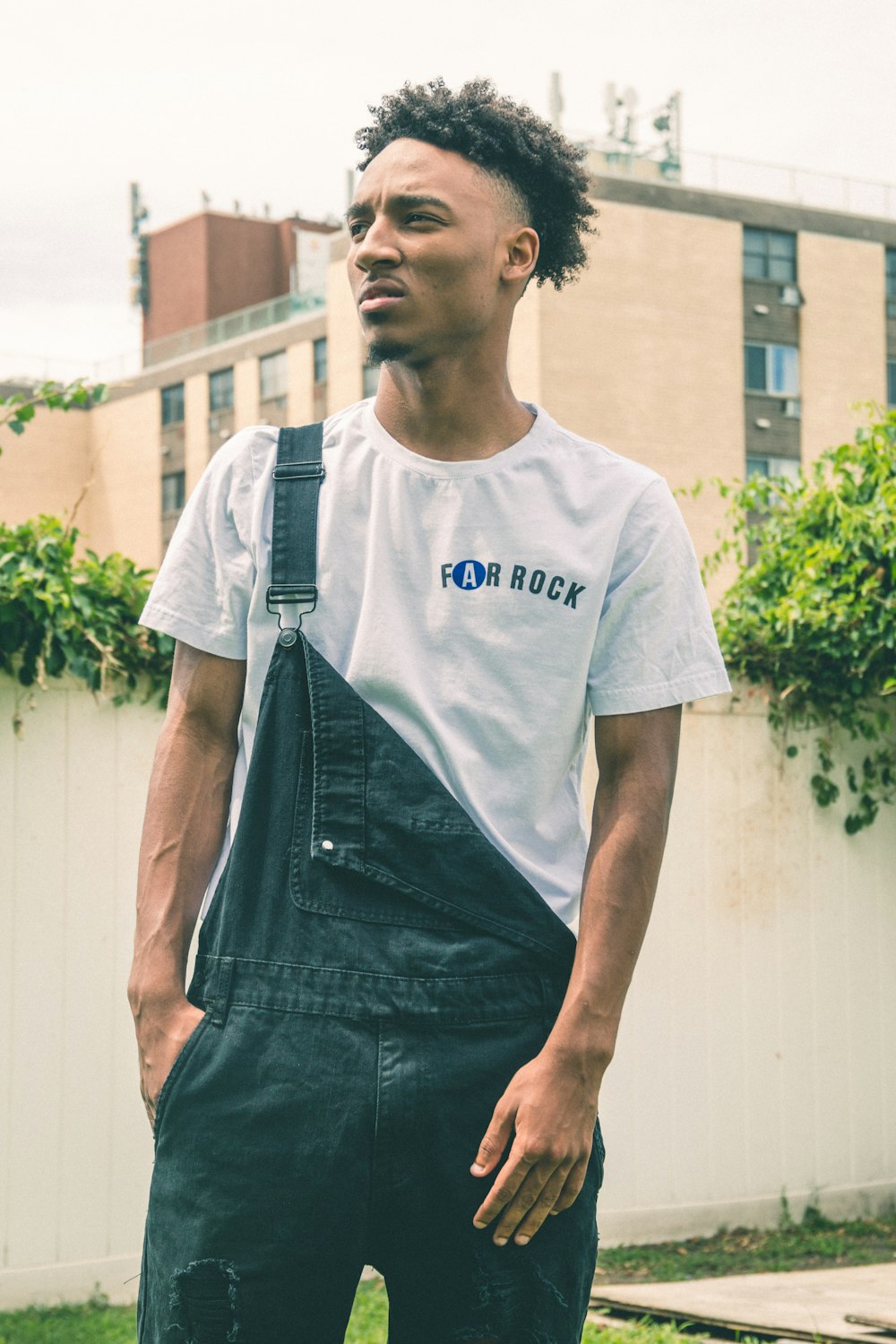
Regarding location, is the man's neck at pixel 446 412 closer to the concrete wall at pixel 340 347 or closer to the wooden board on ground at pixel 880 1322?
the wooden board on ground at pixel 880 1322

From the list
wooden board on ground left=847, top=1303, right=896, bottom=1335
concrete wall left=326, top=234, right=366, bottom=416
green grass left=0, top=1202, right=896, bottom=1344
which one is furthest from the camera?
concrete wall left=326, top=234, right=366, bottom=416

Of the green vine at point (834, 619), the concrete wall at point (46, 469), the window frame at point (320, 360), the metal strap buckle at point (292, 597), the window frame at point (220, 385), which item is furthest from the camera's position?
the concrete wall at point (46, 469)

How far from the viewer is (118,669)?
15.5ft

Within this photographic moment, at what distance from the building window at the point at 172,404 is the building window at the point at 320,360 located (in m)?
7.29

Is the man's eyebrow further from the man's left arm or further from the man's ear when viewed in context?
the man's left arm

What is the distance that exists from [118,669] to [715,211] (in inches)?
1306

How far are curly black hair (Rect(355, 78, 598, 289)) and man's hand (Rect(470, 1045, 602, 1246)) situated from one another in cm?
105

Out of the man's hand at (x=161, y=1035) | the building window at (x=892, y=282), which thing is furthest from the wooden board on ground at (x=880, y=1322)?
the building window at (x=892, y=282)

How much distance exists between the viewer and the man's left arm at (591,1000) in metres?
1.70

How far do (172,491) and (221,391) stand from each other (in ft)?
Answer: 11.3

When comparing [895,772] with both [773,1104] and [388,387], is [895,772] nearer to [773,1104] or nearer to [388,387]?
[773,1104]

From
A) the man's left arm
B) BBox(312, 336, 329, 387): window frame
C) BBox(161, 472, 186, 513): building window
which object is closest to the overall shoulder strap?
the man's left arm

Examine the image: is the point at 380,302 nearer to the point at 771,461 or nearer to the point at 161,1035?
the point at 161,1035

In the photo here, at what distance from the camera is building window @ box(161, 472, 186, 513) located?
4788 cm
